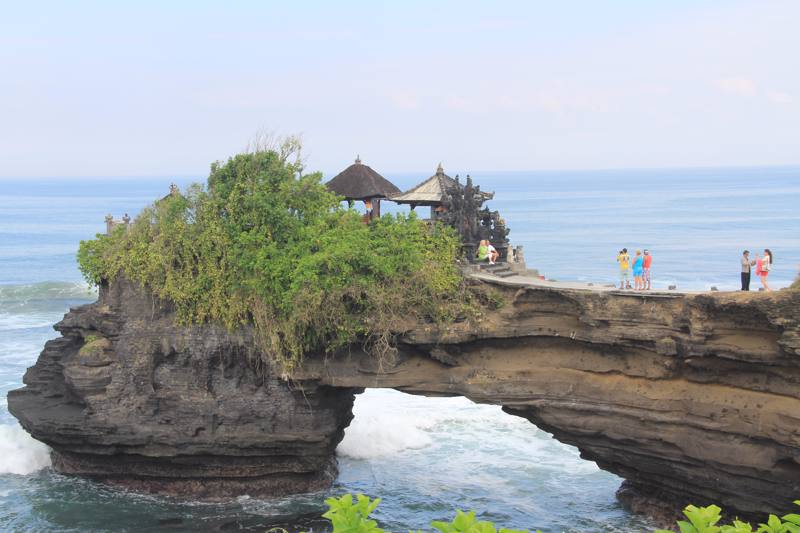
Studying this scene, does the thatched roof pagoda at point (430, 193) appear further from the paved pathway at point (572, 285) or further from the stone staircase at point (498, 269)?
the paved pathway at point (572, 285)

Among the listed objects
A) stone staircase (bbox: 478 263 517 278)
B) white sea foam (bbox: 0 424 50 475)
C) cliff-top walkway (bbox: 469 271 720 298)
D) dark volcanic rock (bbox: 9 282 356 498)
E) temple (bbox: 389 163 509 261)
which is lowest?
Result: white sea foam (bbox: 0 424 50 475)

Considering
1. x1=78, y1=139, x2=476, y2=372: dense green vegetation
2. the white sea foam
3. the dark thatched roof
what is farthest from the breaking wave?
x1=78, y1=139, x2=476, y2=372: dense green vegetation

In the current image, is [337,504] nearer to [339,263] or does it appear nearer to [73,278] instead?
[339,263]

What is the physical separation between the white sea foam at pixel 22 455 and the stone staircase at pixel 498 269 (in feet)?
37.2

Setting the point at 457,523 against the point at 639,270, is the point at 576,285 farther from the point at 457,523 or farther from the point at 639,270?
the point at 457,523

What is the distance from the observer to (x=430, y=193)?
21844 mm

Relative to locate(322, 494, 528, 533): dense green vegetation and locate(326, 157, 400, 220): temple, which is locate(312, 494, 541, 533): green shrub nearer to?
locate(322, 494, 528, 533): dense green vegetation

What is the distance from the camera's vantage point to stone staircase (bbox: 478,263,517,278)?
20.4 metres

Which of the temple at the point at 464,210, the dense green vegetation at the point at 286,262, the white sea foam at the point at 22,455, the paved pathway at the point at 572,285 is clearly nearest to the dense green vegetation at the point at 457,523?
the paved pathway at the point at 572,285

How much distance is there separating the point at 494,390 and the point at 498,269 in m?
3.46

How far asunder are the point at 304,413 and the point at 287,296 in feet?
8.47

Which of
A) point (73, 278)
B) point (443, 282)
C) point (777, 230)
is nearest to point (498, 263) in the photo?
point (443, 282)

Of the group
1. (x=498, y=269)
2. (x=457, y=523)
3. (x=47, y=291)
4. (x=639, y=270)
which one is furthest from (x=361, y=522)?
(x=47, y=291)

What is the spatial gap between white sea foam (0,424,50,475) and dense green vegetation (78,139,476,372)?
497 cm
